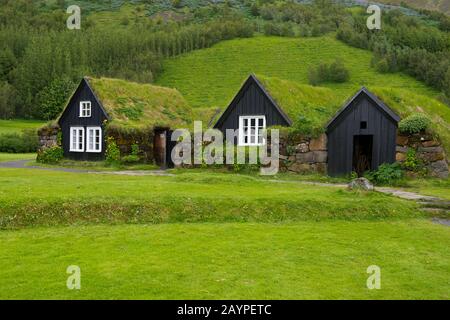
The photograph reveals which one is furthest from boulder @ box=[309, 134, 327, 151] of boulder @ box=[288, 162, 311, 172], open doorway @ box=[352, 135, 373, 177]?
open doorway @ box=[352, 135, 373, 177]

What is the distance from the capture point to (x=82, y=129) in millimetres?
38281

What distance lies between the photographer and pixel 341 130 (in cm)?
2736

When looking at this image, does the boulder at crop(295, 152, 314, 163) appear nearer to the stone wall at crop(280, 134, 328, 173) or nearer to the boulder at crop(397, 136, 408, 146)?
the stone wall at crop(280, 134, 328, 173)

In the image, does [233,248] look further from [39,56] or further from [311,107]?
[39,56]

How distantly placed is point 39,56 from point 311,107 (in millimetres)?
81841

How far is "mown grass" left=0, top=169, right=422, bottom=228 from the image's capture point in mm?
15336

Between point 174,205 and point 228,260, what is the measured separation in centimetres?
558

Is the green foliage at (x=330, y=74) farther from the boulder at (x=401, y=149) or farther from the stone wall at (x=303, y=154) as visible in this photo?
the boulder at (x=401, y=149)

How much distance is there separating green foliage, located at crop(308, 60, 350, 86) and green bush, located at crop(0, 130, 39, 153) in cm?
5046

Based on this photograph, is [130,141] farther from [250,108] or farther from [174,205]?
[174,205]

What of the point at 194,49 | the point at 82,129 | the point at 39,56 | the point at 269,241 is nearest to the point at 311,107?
the point at 82,129

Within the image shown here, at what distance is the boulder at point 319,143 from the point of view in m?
27.6

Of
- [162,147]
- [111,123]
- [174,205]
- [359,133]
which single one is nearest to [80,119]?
[111,123]

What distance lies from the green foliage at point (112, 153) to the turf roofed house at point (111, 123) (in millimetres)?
299
